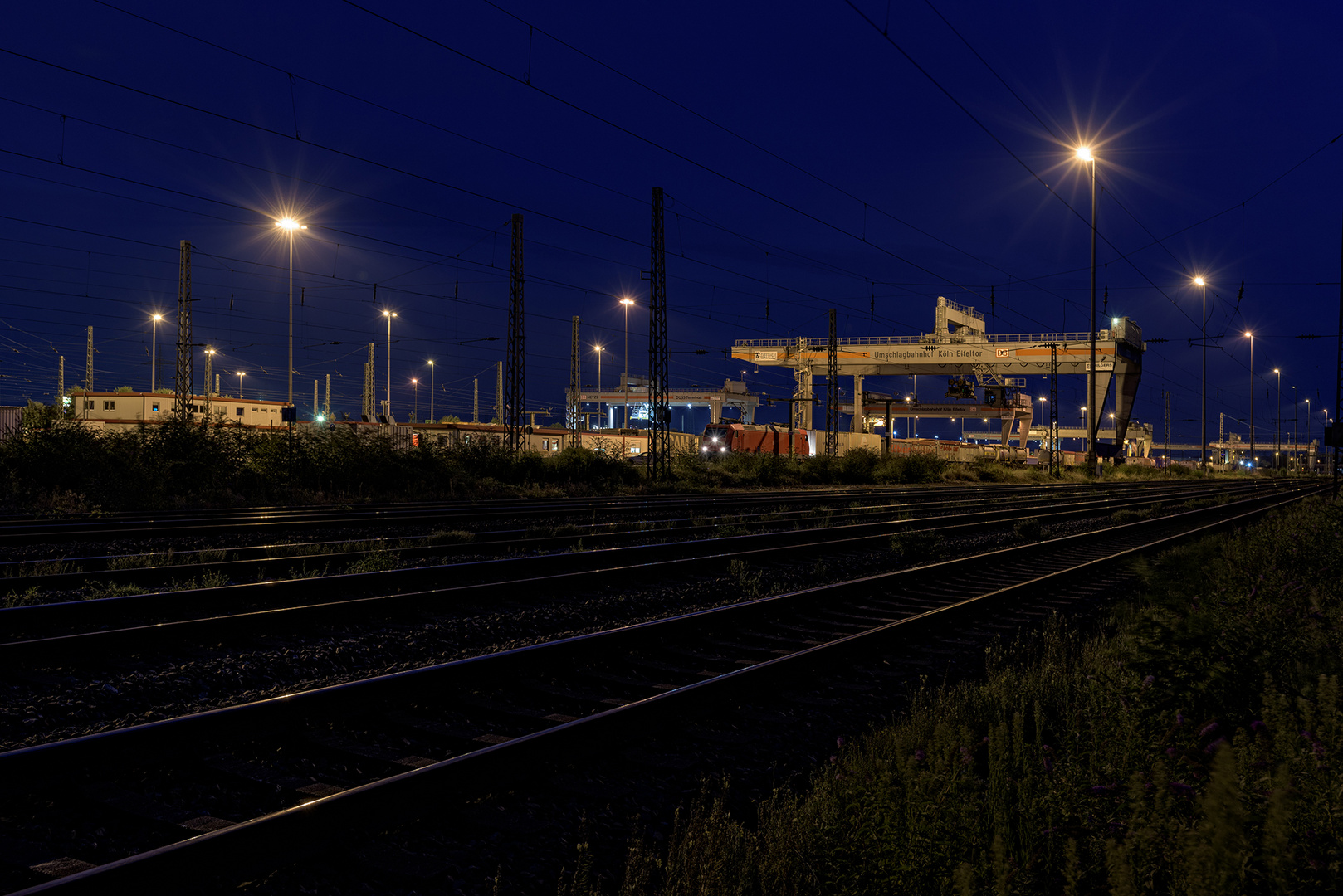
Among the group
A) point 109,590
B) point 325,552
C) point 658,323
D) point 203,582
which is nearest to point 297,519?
point 325,552

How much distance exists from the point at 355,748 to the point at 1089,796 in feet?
11.5

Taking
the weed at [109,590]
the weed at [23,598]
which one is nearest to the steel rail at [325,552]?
the weed at [109,590]

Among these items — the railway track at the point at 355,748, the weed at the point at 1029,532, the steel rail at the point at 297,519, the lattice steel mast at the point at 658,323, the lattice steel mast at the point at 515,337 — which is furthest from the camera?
the lattice steel mast at the point at 515,337

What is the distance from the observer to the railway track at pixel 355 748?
10.2 feet

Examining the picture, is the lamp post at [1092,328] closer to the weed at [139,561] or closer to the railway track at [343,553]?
the railway track at [343,553]

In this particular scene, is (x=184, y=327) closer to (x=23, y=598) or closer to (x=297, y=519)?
(x=297, y=519)

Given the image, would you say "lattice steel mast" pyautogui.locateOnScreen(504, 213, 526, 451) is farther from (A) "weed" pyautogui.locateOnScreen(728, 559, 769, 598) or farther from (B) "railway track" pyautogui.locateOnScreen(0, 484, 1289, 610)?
(A) "weed" pyautogui.locateOnScreen(728, 559, 769, 598)

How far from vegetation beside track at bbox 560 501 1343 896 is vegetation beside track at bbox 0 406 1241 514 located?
18331 millimetres

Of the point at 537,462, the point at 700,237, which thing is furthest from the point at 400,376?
the point at 537,462

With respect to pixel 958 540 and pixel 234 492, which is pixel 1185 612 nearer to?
pixel 958 540

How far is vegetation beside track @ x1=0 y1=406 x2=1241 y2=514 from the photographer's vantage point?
62.0 ft

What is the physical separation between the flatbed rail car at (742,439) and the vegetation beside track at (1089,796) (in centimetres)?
4831

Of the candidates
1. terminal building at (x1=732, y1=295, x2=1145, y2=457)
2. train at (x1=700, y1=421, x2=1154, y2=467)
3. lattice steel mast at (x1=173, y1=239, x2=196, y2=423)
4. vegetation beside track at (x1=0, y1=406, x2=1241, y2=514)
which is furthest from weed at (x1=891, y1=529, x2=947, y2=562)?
terminal building at (x1=732, y1=295, x2=1145, y2=457)

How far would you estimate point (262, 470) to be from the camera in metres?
22.6
